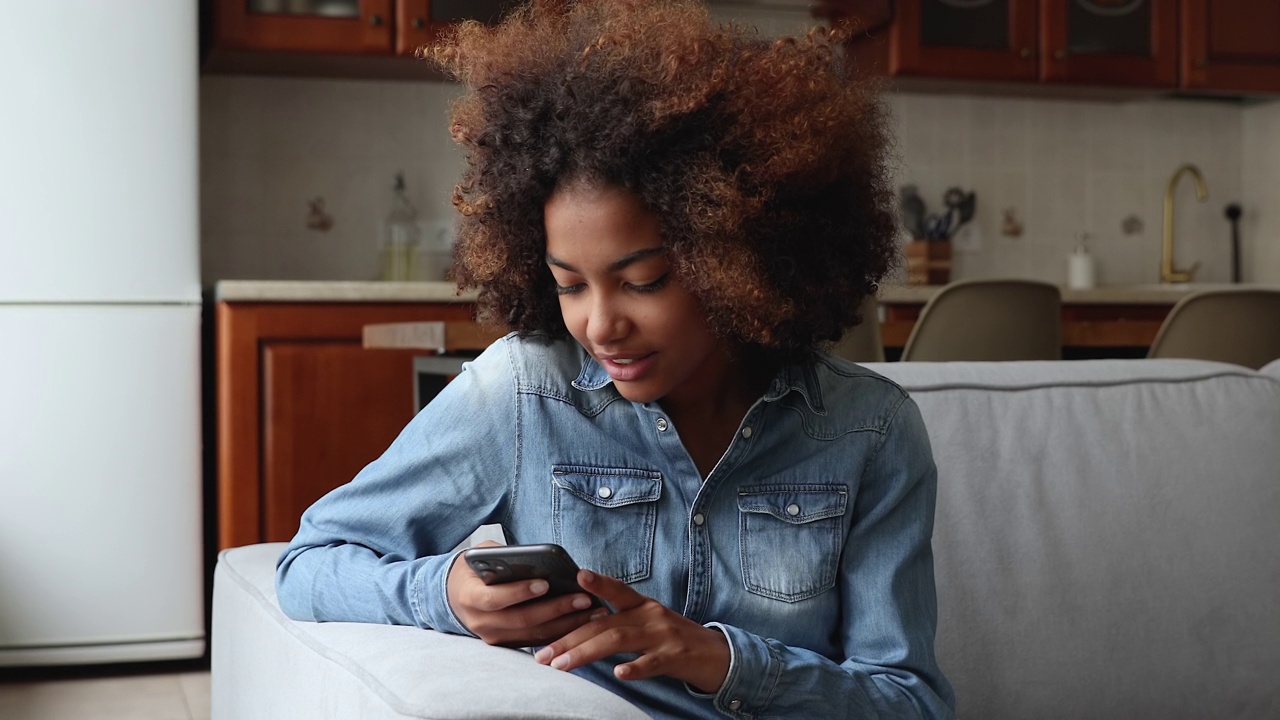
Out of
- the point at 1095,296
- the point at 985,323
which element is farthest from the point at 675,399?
the point at 1095,296

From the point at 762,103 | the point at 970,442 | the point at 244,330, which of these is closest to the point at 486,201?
the point at 762,103

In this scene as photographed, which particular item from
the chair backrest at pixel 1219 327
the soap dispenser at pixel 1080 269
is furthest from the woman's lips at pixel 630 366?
the soap dispenser at pixel 1080 269

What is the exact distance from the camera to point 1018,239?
4.52m

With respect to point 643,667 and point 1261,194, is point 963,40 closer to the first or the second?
point 1261,194

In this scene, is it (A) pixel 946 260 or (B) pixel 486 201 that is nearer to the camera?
(B) pixel 486 201

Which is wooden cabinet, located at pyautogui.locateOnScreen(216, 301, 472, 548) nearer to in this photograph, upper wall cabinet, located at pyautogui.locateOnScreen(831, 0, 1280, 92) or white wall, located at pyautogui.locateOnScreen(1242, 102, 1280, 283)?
upper wall cabinet, located at pyautogui.locateOnScreen(831, 0, 1280, 92)

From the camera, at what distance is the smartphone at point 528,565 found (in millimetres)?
940

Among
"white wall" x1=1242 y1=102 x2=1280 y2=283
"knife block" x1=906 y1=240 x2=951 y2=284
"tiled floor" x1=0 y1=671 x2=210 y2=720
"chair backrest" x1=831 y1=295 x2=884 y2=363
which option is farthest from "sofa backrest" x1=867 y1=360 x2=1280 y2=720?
"white wall" x1=1242 y1=102 x2=1280 y2=283

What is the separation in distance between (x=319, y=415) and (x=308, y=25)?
97cm

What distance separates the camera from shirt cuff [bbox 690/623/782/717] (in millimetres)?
1039

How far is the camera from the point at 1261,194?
4.70 meters

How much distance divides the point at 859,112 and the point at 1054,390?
631mm

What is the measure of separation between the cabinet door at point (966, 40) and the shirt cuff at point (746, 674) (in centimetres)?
318

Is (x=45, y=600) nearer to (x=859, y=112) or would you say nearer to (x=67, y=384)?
(x=67, y=384)
